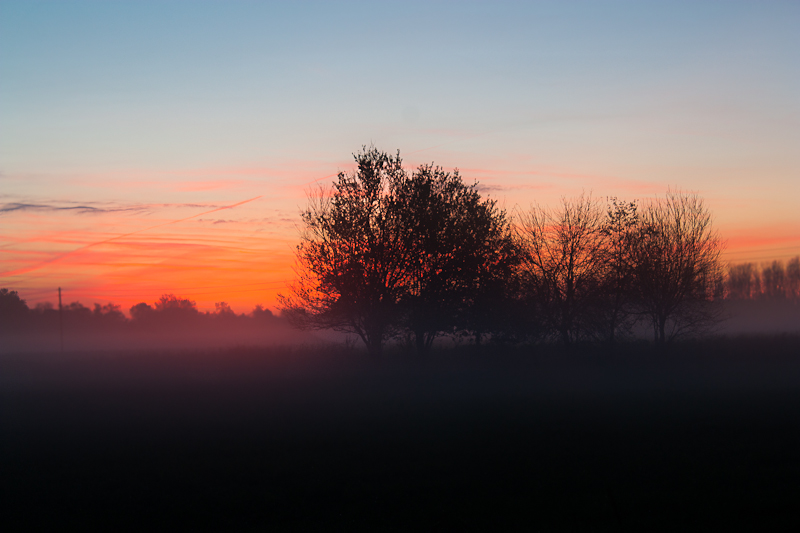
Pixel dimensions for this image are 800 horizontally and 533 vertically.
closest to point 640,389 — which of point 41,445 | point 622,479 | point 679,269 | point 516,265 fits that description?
point 516,265

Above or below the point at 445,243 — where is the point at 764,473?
below

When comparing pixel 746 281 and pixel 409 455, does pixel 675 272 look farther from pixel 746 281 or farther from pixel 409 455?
pixel 746 281

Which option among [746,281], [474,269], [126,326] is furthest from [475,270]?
[746,281]

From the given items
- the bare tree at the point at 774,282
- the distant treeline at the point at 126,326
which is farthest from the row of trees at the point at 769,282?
the distant treeline at the point at 126,326

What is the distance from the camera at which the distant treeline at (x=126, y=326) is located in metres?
110

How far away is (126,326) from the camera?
14112cm

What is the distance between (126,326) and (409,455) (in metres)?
148

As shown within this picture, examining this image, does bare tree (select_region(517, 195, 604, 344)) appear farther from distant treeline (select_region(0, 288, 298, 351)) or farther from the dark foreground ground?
distant treeline (select_region(0, 288, 298, 351))

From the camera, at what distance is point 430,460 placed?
43.2ft

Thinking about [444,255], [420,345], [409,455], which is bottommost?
[409,455]

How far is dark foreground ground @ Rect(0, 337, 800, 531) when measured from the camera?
9.72 metres

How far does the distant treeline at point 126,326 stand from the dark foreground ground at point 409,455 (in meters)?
73.0

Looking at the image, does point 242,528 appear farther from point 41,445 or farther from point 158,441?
→ point 41,445

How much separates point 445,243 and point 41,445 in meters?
23.0
